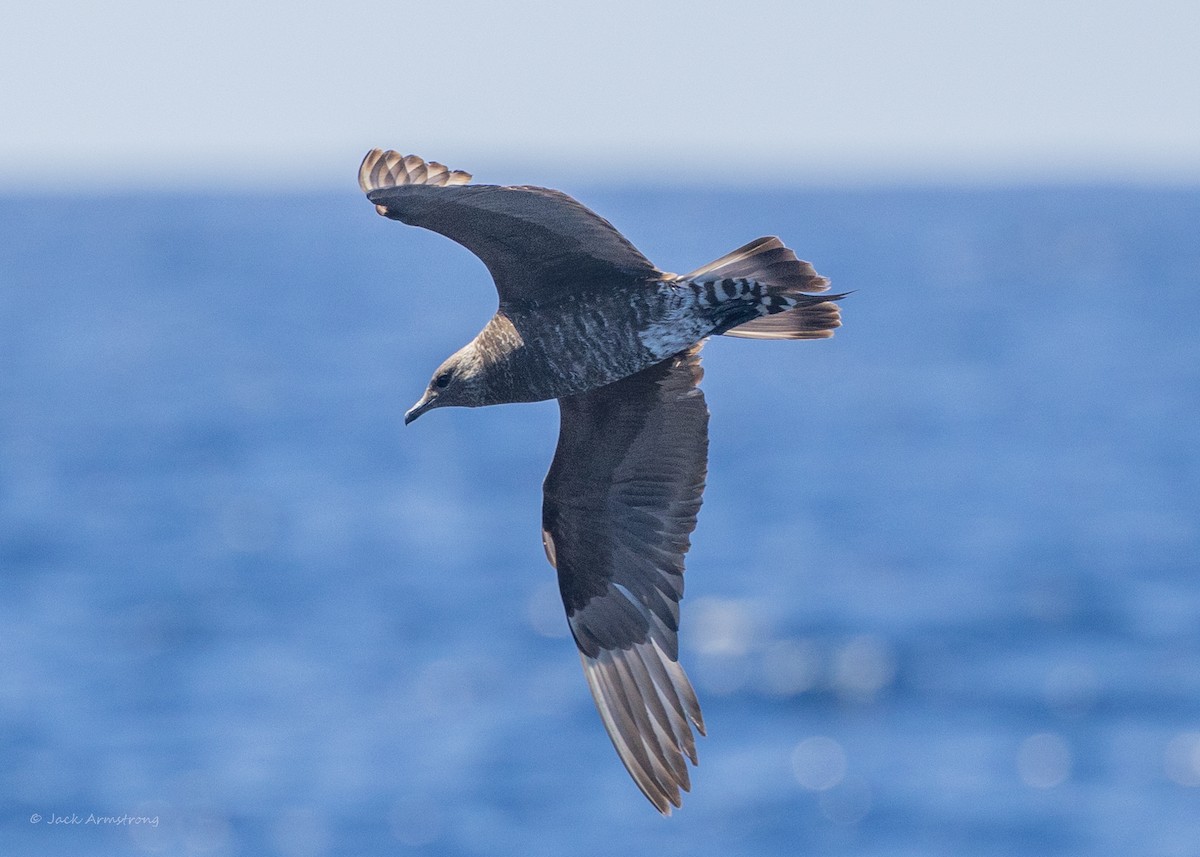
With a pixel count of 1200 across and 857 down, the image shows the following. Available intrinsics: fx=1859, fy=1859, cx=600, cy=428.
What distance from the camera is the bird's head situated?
838cm

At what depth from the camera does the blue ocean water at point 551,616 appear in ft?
61.3

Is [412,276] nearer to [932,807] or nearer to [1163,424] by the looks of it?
[1163,424]

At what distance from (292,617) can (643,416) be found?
1726 cm

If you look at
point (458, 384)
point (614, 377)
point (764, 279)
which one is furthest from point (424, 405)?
point (764, 279)

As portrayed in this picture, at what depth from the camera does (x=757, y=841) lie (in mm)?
17891

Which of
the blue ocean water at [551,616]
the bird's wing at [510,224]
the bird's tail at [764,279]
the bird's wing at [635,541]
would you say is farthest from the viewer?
the blue ocean water at [551,616]

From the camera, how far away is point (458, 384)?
8438 millimetres

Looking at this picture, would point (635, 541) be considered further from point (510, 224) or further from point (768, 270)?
point (510, 224)

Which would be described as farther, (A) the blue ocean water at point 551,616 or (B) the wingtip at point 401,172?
(A) the blue ocean water at point 551,616

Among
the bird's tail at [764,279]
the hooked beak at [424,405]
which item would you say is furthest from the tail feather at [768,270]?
the hooked beak at [424,405]

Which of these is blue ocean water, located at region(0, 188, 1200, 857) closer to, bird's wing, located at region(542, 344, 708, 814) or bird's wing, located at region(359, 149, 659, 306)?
bird's wing, located at region(542, 344, 708, 814)

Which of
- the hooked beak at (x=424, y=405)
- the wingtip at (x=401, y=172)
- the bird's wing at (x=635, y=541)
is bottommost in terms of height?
the bird's wing at (x=635, y=541)

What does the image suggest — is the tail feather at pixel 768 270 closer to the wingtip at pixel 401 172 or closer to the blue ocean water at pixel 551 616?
the wingtip at pixel 401 172

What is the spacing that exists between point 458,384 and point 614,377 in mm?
749
